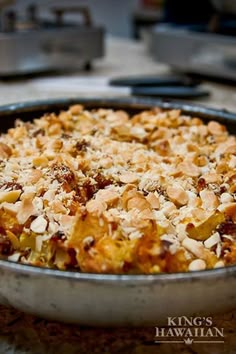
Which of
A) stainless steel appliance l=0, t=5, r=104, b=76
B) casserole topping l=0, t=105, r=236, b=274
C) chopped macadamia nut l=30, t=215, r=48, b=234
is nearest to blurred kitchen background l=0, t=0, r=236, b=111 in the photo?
stainless steel appliance l=0, t=5, r=104, b=76

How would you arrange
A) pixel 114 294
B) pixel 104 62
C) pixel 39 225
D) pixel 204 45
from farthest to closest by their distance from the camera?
pixel 104 62 < pixel 204 45 < pixel 39 225 < pixel 114 294

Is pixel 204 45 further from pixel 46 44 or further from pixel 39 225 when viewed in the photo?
Answer: pixel 39 225

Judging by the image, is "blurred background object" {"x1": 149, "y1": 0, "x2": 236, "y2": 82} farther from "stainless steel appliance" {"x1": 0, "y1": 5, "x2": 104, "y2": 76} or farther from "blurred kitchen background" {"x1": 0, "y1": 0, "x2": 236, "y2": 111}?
"stainless steel appliance" {"x1": 0, "y1": 5, "x2": 104, "y2": 76}

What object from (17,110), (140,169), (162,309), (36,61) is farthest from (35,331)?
(36,61)

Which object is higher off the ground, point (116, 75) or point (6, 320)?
point (116, 75)

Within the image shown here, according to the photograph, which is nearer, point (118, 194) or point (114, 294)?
point (114, 294)

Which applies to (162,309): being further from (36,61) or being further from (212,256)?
(36,61)

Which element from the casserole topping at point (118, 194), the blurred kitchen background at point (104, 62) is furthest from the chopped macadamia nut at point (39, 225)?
the blurred kitchen background at point (104, 62)

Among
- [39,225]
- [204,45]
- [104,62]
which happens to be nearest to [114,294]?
[39,225]
